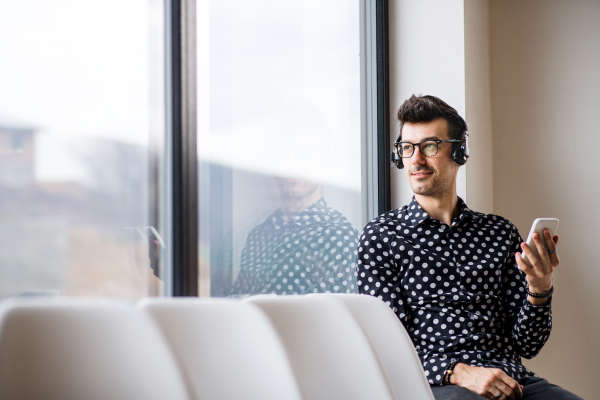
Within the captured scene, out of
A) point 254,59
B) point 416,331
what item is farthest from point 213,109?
point 416,331

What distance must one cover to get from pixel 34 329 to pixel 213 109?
3.01ft

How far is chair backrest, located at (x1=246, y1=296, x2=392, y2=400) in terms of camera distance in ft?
3.04

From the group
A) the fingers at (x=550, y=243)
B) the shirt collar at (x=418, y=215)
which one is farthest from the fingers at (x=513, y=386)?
the shirt collar at (x=418, y=215)

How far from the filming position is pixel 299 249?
72.8 inches

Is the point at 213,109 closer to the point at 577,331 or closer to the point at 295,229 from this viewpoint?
the point at 295,229

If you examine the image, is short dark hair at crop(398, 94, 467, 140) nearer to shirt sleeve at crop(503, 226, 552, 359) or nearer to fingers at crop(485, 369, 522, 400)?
shirt sleeve at crop(503, 226, 552, 359)

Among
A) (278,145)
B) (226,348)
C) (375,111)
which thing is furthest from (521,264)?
(226,348)

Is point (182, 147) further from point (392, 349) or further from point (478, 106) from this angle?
point (478, 106)

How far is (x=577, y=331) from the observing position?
2480 mm

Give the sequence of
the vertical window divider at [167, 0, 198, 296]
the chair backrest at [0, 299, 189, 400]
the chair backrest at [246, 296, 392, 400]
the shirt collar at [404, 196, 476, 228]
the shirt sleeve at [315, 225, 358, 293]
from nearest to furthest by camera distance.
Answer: the chair backrest at [0, 299, 189, 400] → the chair backrest at [246, 296, 392, 400] → the vertical window divider at [167, 0, 198, 296] → the shirt collar at [404, 196, 476, 228] → the shirt sleeve at [315, 225, 358, 293]

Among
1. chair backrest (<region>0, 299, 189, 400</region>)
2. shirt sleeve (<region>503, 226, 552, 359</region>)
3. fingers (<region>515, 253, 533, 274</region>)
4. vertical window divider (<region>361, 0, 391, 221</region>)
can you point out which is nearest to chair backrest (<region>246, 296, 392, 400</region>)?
chair backrest (<region>0, 299, 189, 400</region>)

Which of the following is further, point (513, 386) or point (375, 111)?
point (375, 111)

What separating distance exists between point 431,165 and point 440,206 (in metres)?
0.14

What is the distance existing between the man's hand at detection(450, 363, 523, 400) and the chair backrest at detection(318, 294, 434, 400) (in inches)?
18.8
